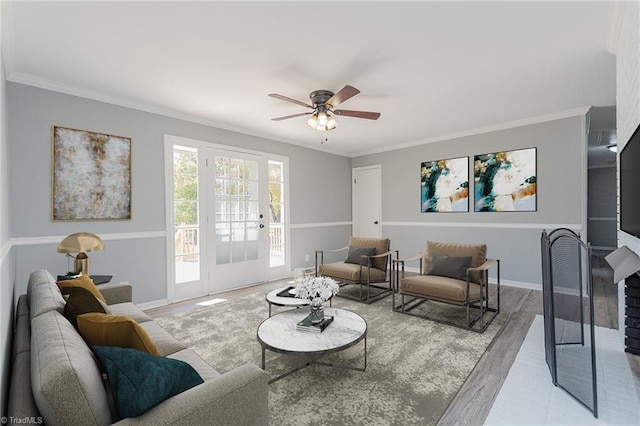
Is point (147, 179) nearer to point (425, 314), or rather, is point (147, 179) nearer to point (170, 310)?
point (170, 310)

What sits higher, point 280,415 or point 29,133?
point 29,133

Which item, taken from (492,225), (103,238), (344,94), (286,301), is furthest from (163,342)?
(492,225)

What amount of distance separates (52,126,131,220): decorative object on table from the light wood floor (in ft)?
4.47

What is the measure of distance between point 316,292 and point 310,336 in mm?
320

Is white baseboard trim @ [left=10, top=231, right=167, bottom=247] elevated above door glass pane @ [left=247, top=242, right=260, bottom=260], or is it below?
above

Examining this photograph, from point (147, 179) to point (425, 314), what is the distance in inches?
147

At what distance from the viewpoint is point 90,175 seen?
3359mm

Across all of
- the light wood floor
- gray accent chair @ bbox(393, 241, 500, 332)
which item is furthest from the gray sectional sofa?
gray accent chair @ bbox(393, 241, 500, 332)

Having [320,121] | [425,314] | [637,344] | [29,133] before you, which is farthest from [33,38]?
[637,344]

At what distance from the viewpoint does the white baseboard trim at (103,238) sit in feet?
9.75

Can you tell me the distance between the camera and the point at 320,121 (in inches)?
128

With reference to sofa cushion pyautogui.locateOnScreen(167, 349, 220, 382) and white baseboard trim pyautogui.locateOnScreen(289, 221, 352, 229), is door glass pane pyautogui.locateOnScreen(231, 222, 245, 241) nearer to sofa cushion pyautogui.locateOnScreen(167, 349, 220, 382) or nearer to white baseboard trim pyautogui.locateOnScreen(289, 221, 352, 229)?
white baseboard trim pyautogui.locateOnScreen(289, 221, 352, 229)

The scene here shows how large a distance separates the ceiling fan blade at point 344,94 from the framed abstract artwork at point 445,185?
3.06 m

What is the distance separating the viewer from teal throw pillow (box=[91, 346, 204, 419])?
3.13 feet
